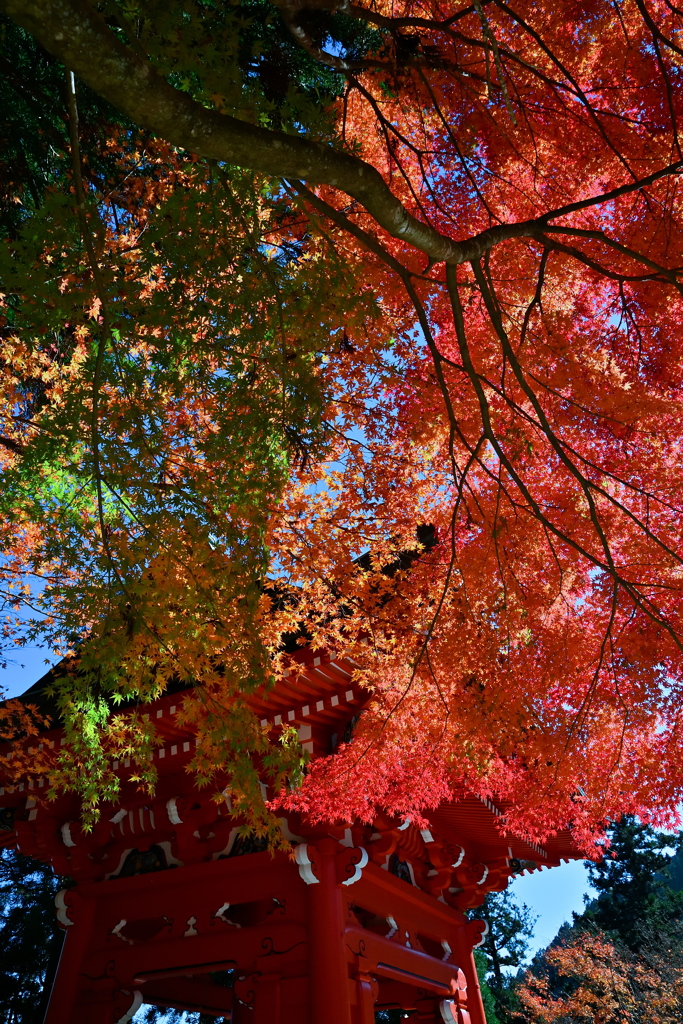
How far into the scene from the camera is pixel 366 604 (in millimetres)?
6387

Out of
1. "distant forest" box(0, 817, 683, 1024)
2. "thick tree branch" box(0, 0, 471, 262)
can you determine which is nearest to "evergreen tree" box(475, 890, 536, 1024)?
"distant forest" box(0, 817, 683, 1024)

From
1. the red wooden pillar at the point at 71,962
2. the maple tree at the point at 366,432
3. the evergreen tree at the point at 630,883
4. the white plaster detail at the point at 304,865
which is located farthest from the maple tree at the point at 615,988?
the red wooden pillar at the point at 71,962

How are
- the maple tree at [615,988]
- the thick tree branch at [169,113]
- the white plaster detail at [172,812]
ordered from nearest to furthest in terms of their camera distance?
1. the thick tree branch at [169,113]
2. the white plaster detail at [172,812]
3. the maple tree at [615,988]

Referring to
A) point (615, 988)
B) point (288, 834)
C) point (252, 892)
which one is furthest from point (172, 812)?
point (615, 988)

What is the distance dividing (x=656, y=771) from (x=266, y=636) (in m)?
3.89

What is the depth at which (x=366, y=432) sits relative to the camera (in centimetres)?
701

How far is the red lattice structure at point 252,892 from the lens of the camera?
592cm

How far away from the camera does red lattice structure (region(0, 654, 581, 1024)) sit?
5.92m

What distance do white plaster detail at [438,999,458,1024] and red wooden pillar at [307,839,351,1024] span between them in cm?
321

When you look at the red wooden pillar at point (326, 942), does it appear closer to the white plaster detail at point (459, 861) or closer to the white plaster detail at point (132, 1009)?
the white plaster detail at point (132, 1009)

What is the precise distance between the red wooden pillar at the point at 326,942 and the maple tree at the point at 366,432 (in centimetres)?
71

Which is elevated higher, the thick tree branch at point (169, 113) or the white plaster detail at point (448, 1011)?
the thick tree branch at point (169, 113)

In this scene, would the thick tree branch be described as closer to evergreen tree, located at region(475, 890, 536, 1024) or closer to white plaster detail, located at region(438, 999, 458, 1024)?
white plaster detail, located at region(438, 999, 458, 1024)

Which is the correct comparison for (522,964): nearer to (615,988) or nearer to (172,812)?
(615,988)
